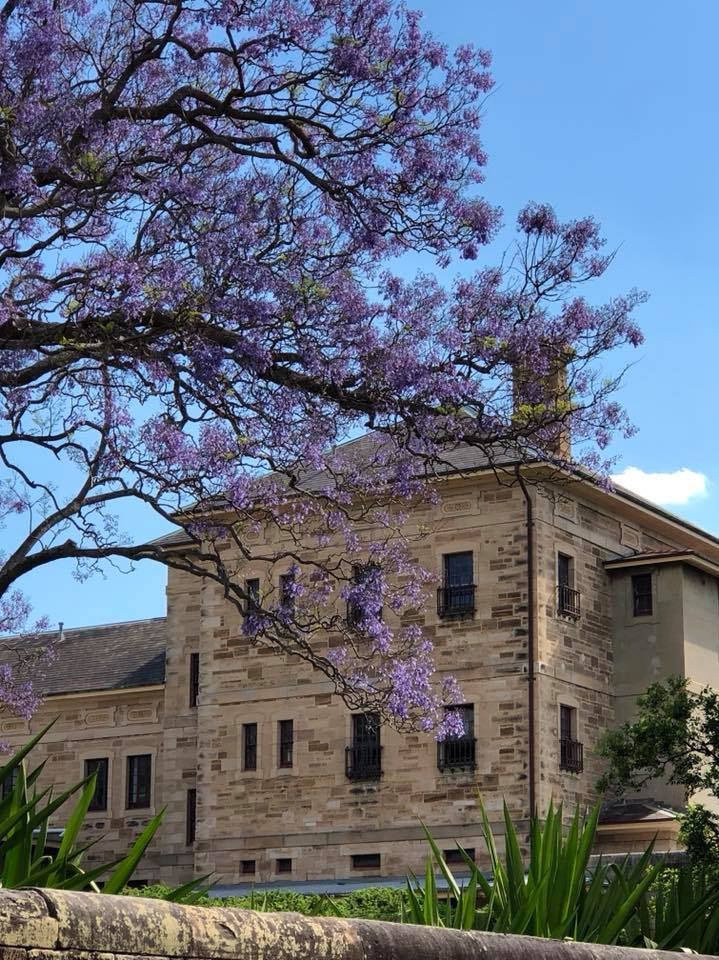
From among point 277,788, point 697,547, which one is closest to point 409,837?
point 277,788

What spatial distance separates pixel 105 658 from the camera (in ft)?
163

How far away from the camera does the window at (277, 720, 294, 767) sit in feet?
136

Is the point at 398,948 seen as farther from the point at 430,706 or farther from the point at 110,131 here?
the point at 430,706

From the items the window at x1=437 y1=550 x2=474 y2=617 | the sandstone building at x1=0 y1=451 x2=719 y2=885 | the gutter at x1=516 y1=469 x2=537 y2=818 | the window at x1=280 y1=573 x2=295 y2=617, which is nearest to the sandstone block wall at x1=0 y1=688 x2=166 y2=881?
the sandstone building at x1=0 y1=451 x2=719 y2=885

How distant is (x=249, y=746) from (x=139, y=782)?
5.40 meters

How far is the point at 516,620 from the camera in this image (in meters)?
38.8

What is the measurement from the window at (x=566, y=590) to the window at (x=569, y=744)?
7.58 ft

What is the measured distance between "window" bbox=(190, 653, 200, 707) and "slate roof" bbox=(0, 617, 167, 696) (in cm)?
134

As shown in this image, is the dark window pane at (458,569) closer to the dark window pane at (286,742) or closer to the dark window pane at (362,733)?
the dark window pane at (362,733)

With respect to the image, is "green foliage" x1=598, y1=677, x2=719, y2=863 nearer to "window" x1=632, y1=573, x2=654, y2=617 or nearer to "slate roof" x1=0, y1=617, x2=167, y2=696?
"window" x1=632, y1=573, x2=654, y2=617

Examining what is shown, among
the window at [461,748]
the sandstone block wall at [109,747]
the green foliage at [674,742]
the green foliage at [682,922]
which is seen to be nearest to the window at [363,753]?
the window at [461,748]

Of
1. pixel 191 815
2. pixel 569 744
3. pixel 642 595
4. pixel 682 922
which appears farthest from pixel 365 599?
pixel 191 815

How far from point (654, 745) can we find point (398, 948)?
50.4 ft

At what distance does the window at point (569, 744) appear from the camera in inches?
1518
